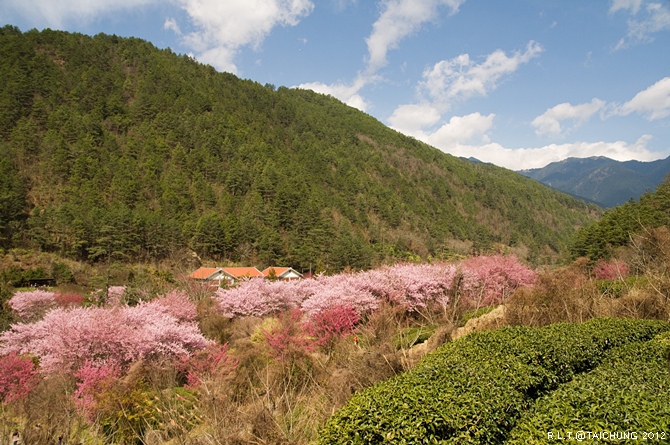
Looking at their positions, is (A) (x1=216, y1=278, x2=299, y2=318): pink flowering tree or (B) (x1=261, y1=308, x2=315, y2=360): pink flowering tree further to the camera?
(A) (x1=216, y1=278, x2=299, y2=318): pink flowering tree

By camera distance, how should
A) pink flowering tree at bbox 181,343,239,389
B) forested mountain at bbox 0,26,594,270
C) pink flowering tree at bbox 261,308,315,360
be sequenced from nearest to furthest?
pink flowering tree at bbox 181,343,239,389
pink flowering tree at bbox 261,308,315,360
forested mountain at bbox 0,26,594,270

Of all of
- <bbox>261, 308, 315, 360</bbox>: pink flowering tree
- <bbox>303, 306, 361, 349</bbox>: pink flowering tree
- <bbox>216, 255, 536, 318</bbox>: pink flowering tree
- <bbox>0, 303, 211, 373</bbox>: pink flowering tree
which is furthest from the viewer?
<bbox>216, 255, 536, 318</bbox>: pink flowering tree

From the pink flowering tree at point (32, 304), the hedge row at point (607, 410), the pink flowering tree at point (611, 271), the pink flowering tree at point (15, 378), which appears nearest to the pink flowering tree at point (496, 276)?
the pink flowering tree at point (611, 271)

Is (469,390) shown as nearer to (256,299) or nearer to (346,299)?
(346,299)

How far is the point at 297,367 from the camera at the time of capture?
827cm

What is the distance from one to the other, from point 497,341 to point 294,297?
45.1 feet

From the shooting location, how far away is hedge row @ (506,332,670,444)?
10.9 ft

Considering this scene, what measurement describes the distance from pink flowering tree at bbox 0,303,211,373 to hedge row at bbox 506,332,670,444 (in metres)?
8.79

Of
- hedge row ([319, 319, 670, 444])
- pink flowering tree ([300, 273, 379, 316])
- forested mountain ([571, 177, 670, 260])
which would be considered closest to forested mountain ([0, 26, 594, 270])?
forested mountain ([571, 177, 670, 260])

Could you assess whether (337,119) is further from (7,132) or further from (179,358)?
(179,358)

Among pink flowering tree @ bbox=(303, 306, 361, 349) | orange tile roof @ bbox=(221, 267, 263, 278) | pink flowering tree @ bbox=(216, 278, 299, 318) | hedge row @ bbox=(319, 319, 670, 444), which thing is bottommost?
orange tile roof @ bbox=(221, 267, 263, 278)

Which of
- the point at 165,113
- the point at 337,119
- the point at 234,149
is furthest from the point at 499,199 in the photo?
the point at 165,113

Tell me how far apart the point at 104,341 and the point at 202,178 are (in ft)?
241

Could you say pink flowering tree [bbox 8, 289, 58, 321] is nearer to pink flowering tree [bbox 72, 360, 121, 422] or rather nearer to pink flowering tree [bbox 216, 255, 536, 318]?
pink flowering tree [bbox 216, 255, 536, 318]
